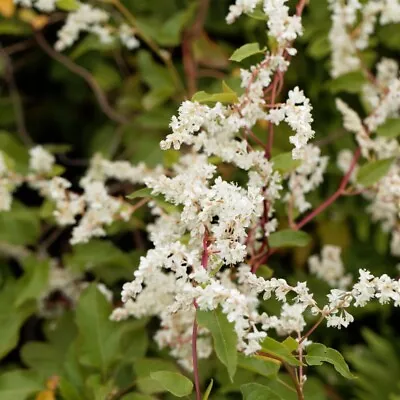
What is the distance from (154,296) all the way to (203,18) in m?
1.01

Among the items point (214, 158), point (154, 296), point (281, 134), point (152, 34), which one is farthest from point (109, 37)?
point (154, 296)

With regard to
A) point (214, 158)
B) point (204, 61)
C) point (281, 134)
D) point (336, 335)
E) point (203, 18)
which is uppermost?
point (203, 18)

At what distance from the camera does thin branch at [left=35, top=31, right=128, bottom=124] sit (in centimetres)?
202

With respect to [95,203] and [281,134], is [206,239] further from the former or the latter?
[281,134]

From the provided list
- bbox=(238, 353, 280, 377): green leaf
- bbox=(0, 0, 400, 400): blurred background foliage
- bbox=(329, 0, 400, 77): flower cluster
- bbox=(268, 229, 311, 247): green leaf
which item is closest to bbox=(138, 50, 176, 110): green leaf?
bbox=(0, 0, 400, 400): blurred background foliage

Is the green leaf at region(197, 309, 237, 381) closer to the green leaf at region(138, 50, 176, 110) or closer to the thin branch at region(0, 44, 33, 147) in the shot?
the green leaf at region(138, 50, 176, 110)

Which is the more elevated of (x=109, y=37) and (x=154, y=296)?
(x=109, y=37)

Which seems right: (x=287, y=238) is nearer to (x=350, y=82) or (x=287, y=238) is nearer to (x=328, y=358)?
(x=328, y=358)

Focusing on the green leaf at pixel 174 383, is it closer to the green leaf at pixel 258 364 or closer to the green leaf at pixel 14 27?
the green leaf at pixel 258 364

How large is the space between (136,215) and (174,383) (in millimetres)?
866

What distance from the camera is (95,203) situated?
1.45 m

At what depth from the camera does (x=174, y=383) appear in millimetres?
1045

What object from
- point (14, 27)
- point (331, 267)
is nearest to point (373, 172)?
point (331, 267)

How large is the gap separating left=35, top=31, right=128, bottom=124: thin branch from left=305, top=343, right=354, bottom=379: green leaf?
3.84 ft
